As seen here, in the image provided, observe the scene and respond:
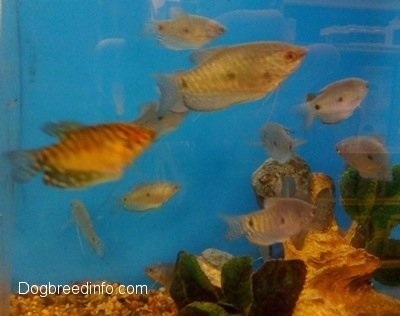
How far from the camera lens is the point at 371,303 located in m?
2.38

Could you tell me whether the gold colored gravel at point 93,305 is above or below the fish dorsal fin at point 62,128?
below

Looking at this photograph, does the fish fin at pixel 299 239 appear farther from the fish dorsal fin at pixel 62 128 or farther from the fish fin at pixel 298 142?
the fish dorsal fin at pixel 62 128

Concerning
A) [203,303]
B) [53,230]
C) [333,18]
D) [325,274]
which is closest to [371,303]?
[325,274]

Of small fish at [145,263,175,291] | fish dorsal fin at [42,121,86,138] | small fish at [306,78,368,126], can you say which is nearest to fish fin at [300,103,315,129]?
small fish at [306,78,368,126]

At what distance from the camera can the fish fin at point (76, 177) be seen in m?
1.92

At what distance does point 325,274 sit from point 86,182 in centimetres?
91

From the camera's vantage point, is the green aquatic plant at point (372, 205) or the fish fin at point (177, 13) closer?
the fish fin at point (177, 13)

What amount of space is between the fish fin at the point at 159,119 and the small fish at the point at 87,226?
23.9 inches

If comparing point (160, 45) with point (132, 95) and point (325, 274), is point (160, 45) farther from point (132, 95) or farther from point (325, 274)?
point (325, 274)

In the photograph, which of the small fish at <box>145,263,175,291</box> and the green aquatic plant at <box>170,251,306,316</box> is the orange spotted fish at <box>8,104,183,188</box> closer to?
the green aquatic plant at <box>170,251,306,316</box>

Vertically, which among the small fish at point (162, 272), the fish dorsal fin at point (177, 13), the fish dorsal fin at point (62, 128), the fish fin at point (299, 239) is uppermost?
the fish dorsal fin at point (177, 13)

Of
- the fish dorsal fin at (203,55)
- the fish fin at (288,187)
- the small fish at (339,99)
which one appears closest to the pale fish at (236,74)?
the fish dorsal fin at (203,55)

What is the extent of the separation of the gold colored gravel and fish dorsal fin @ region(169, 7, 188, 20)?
111 cm

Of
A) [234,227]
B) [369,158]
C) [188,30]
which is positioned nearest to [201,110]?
[188,30]
